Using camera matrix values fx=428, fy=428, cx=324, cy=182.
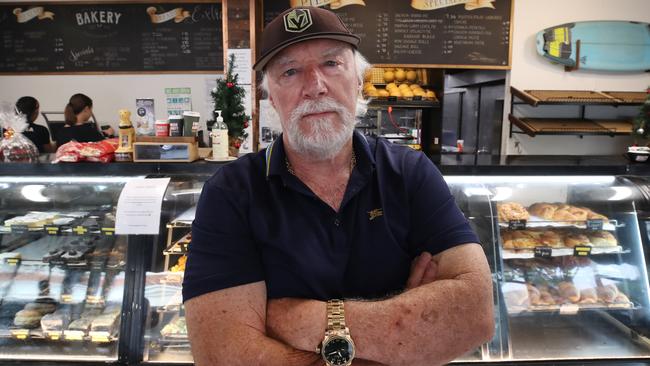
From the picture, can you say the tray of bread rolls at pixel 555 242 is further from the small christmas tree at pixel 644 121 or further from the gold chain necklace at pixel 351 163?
the small christmas tree at pixel 644 121

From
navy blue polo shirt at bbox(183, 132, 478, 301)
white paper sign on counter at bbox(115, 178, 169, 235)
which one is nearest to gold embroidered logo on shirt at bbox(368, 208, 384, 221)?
navy blue polo shirt at bbox(183, 132, 478, 301)

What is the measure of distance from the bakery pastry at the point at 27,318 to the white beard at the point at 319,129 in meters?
2.05

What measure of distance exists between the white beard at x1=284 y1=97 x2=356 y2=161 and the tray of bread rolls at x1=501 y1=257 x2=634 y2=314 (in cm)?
168

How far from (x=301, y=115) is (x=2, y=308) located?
7.67 ft

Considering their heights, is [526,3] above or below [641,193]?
above

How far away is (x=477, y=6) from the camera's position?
4410mm

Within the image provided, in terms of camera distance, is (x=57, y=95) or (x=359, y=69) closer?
(x=359, y=69)

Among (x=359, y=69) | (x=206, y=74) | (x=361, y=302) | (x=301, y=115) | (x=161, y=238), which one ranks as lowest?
(x=161, y=238)

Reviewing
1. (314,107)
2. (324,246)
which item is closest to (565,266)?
(324,246)

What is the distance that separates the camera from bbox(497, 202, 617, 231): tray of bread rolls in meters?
2.39

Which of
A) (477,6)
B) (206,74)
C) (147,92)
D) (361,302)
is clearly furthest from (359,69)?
(147,92)

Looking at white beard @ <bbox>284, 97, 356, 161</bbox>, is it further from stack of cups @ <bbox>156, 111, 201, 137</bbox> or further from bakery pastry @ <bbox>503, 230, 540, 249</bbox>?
bakery pastry @ <bbox>503, 230, 540, 249</bbox>

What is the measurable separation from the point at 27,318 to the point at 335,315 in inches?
84.0

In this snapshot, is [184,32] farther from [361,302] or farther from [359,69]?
[361,302]
